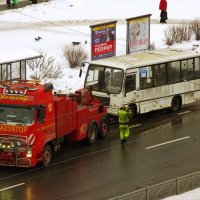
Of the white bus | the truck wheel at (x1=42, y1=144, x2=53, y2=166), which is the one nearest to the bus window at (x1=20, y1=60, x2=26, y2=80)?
the white bus

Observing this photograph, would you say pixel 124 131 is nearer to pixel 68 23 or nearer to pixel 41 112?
pixel 41 112

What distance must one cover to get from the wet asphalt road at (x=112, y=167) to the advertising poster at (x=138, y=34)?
937 centimetres

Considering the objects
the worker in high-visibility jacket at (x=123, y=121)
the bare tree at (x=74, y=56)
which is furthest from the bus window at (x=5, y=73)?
the bare tree at (x=74, y=56)

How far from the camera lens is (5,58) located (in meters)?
31.2

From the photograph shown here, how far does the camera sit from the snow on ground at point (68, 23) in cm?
4141

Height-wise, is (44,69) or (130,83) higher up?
(130,83)

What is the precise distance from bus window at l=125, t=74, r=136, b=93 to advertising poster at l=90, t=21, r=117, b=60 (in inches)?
256

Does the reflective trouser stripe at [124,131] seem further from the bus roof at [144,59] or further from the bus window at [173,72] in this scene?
the bus window at [173,72]

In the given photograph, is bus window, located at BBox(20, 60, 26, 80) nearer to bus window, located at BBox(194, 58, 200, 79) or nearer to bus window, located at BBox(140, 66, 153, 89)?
bus window, located at BBox(140, 66, 153, 89)

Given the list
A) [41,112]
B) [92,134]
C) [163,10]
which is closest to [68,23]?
[163,10]

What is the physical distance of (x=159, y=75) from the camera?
106ft

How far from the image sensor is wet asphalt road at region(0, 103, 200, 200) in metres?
22.9

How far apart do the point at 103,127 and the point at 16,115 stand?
5.05 metres

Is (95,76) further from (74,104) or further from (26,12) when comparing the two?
(26,12)
